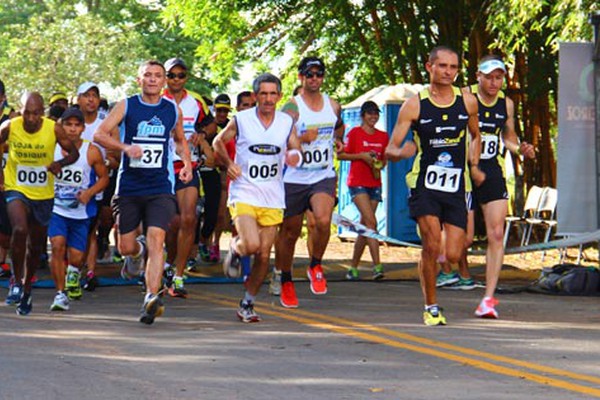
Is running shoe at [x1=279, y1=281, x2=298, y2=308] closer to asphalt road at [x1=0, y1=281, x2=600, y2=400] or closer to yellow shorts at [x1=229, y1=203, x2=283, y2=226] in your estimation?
asphalt road at [x1=0, y1=281, x2=600, y2=400]

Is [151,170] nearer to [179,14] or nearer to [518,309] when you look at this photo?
[518,309]

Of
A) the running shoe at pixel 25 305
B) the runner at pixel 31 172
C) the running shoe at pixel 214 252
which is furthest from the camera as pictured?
the running shoe at pixel 214 252

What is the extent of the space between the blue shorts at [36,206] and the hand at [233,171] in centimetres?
183

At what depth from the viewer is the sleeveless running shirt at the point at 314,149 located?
45.0 ft

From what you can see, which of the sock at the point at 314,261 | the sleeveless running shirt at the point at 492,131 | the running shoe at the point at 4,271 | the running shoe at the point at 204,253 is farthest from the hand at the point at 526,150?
the running shoe at the point at 204,253

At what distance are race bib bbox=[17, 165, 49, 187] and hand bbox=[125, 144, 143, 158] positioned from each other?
152 cm

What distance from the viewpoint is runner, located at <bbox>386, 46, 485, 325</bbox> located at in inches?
465

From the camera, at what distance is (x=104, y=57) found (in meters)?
58.6

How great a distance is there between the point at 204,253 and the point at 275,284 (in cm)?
449

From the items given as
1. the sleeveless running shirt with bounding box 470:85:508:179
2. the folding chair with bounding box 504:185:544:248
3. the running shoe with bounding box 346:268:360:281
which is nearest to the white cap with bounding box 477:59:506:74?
the sleeveless running shirt with bounding box 470:85:508:179

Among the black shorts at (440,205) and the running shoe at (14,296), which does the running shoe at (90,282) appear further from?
the black shorts at (440,205)

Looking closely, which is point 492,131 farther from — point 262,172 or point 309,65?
point 262,172

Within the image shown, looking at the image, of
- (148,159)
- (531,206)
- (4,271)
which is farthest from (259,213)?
(531,206)

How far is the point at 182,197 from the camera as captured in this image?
1435 cm
